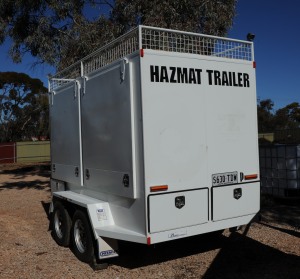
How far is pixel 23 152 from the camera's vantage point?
3469 centimetres

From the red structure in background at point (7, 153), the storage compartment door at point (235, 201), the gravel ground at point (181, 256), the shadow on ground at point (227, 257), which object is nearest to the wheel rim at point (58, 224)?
the gravel ground at point (181, 256)

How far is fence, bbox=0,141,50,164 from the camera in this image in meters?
33.4

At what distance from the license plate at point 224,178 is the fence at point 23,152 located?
30.2 meters

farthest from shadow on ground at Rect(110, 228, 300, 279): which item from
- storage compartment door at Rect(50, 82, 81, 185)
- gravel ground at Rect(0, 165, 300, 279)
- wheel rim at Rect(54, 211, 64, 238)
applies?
storage compartment door at Rect(50, 82, 81, 185)

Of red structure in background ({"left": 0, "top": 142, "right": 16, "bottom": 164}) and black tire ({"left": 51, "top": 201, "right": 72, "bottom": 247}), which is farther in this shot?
red structure in background ({"left": 0, "top": 142, "right": 16, "bottom": 164})

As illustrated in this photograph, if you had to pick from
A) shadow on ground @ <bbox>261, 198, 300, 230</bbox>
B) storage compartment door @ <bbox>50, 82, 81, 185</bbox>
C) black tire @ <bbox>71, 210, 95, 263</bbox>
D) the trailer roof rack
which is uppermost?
the trailer roof rack

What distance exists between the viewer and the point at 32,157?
3488cm

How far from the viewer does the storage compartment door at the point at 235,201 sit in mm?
5629

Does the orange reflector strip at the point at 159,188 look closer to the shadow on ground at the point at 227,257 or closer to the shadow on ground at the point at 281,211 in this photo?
the shadow on ground at the point at 227,257

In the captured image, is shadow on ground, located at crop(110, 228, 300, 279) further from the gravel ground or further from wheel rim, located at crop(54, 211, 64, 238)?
wheel rim, located at crop(54, 211, 64, 238)

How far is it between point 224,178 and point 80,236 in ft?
7.63

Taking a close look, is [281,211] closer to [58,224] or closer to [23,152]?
[58,224]

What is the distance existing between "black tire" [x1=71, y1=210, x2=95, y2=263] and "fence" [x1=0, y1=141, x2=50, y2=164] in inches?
1132

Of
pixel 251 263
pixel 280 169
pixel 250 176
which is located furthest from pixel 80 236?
pixel 280 169
